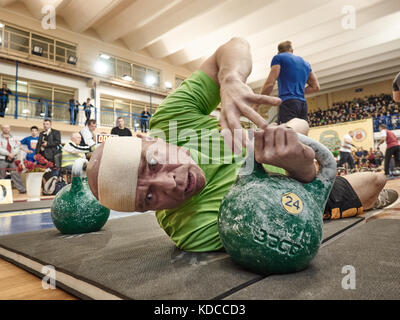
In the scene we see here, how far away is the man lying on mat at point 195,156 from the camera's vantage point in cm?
95

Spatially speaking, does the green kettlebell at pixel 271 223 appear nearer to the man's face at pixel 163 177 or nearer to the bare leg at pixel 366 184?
the man's face at pixel 163 177

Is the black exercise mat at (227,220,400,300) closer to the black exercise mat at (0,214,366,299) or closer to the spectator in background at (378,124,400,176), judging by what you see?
the black exercise mat at (0,214,366,299)

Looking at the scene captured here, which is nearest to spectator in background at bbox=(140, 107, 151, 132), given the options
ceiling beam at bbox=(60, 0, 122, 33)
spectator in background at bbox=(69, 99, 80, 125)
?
spectator in background at bbox=(69, 99, 80, 125)

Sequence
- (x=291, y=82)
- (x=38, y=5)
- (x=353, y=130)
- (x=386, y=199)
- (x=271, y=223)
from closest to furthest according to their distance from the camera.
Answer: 1. (x=271, y=223)
2. (x=386, y=199)
3. (x=291, y=82)
4. (x=38, y=5)
5. (x=353, y=130)

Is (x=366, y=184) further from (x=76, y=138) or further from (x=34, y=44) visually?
(x=34, y=44)

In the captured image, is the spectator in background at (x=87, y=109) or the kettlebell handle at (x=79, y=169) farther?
the spectator in background at (x=87, y=109)

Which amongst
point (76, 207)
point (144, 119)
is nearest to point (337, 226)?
point (76, 207)

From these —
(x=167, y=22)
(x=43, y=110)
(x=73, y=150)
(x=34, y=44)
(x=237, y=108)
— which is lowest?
(x=237, y=108)

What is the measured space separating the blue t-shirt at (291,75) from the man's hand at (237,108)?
70.8 inches

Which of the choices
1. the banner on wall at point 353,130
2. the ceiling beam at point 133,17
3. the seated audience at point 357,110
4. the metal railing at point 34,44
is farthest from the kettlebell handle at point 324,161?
the seated audience at point 357,110

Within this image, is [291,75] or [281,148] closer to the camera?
[281,148]

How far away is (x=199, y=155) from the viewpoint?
1294 millimetres

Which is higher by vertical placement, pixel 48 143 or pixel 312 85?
pixel 312 85

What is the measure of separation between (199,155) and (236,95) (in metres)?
0.38
